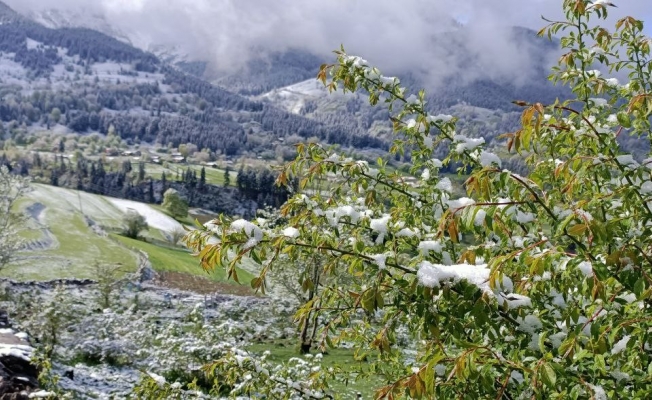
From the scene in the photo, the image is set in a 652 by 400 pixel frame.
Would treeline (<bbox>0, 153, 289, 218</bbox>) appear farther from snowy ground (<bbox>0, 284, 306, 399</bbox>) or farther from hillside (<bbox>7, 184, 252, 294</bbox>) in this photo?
snowy ground (<bbox>0, 284, 306, 399</bbox>)

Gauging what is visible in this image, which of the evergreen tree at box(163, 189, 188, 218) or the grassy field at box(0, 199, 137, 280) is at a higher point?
the evergreen tree at box(163, 189, 188, 218)

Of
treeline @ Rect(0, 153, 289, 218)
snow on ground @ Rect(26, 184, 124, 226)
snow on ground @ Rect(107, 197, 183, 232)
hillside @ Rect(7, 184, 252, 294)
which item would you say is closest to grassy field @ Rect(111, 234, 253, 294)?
hillside @ Rect(7, 184, 252, 294)

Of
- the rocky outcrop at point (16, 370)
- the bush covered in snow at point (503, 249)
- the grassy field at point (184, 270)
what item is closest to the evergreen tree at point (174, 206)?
the grassy field at point (184, 270)

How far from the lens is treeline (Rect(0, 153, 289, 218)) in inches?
5876

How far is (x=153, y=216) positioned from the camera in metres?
114

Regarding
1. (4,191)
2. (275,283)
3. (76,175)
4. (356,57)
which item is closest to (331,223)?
(356,57)

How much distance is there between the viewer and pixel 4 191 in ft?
108

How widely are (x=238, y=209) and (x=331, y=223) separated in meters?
164

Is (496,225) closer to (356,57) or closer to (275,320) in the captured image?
(356,57)

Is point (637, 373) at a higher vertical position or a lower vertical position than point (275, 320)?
higher

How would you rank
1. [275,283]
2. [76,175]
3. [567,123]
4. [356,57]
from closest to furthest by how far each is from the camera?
[567,123] < [356,57] < [275,283] < [76,175]

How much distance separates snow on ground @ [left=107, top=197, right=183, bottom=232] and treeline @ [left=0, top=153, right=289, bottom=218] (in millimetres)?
Answer: 29211

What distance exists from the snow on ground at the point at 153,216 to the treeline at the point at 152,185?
29211 millimetres

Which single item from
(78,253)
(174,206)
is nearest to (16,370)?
(78,253)
